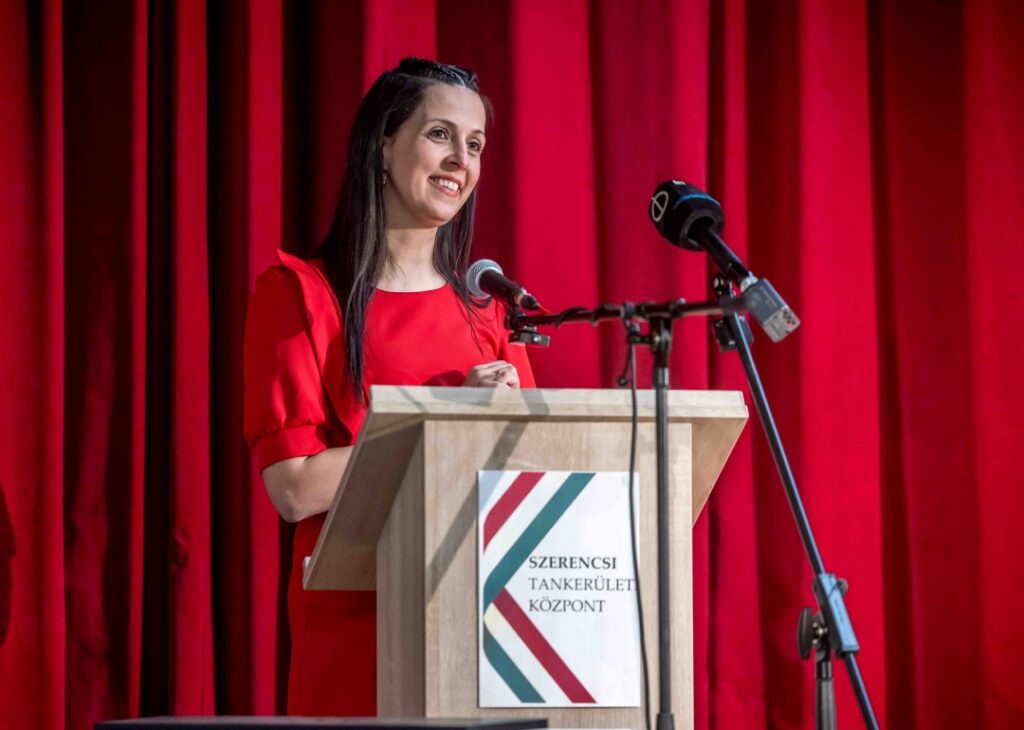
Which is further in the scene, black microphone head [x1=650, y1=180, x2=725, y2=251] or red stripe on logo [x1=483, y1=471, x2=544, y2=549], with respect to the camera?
black microphone head [x1=650, y1=180, x2=725, y2=251]

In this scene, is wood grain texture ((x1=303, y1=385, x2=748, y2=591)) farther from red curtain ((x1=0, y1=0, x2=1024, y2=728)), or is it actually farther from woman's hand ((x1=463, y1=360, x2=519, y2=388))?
red curtain ((x1=0, y1=0, x2=1024, y2=728))

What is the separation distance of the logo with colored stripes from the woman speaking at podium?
0.27 metres

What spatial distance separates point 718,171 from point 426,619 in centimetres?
190

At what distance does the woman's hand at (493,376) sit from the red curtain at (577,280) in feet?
3.35

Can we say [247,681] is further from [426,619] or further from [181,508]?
[426,619]

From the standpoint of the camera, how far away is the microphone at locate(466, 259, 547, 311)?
5.57 feet

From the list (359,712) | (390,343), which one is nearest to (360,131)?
(390,343)

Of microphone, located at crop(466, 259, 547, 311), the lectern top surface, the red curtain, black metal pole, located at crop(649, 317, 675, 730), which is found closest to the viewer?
the lectern top surface

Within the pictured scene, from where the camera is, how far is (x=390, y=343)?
6.99 ft

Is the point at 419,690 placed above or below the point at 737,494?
below

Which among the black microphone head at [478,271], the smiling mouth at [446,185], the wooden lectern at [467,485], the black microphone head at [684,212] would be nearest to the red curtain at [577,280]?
the smiling mouth at [446,185]

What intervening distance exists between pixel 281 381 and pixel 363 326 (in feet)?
0.57

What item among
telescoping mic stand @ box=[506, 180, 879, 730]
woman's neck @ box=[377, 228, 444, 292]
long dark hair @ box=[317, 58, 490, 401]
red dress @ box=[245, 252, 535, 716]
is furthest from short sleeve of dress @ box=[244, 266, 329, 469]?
telescoping mic stand @ box=[506, 180, 879, 730]

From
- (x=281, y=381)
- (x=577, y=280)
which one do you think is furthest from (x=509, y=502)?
(x=577, y=280)
